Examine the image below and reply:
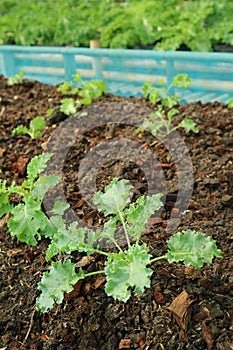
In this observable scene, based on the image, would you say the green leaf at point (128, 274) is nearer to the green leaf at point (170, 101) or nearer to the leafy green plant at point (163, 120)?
the leafy green plant at point (163, 120)

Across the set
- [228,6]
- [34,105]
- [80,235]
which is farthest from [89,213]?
[228,6]

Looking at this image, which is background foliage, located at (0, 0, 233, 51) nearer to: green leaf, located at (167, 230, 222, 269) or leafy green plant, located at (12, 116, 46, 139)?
leafy green plant, located at (12, 116, 46, 139)

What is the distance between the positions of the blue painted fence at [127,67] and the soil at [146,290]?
30.5 inches

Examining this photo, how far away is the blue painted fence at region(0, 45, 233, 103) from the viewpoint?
3574 mm

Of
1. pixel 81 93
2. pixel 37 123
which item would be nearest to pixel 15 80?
pixel 81 93

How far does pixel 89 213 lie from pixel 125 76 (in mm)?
1956

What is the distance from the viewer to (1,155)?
9.48 ft

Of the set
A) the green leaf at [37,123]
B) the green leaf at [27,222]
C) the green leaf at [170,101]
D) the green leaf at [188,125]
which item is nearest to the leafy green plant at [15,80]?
the green leaf at [37,123]

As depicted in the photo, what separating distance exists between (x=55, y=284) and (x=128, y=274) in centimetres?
26

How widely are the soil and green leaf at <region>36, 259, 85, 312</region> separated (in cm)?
18

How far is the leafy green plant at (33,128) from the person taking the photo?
3027 mm

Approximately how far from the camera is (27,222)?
1.99m

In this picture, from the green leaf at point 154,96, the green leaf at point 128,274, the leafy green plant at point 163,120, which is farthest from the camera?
the green leaf at point 154,96

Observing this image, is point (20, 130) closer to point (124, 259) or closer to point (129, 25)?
point (124, 259)
